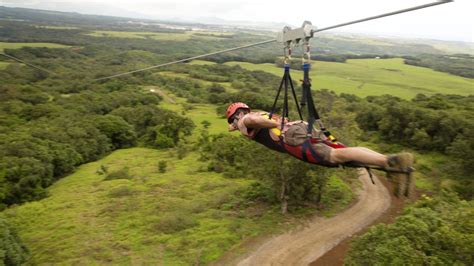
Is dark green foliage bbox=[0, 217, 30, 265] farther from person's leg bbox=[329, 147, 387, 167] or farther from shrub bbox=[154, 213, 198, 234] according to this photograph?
person's leg bbox=[329, 147, 387, 167]

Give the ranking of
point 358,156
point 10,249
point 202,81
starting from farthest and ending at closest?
1. point 202,81
2. point 10,249
3. point 358,156

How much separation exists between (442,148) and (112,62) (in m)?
94.1

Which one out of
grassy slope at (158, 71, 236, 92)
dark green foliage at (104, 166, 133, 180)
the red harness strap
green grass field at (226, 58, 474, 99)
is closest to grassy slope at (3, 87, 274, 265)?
dark green foliage at (104, 166, 133, 180)

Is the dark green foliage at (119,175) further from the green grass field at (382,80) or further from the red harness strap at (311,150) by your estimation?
the green grass field at (382,80)

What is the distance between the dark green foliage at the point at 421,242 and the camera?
12734mm

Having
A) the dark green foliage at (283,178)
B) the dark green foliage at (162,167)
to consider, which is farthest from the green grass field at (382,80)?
the dark green foliage at (283,178)

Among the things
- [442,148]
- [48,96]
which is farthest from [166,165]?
[48,96]

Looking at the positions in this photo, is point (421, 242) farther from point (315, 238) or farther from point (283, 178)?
point (283, 178)

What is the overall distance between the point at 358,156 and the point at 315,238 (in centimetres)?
1546

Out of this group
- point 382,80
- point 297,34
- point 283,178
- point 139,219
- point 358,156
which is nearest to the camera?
point 358,156

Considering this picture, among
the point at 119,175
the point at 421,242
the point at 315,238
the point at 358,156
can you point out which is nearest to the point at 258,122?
the point at 358,156

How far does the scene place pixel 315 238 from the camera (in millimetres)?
19500

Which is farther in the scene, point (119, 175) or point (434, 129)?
point (434, 129)

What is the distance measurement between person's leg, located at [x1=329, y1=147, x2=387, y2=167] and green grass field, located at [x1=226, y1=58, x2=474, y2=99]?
62165 millimetres
